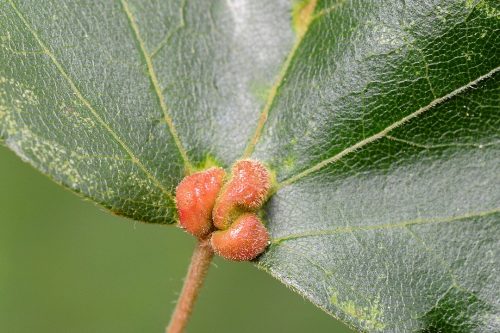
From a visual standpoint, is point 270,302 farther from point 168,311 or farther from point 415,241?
point 415,241

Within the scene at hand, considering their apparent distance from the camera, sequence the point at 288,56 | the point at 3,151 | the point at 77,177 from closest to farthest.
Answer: the point at 77,177 → the point at 288,56 → the point at 3,151

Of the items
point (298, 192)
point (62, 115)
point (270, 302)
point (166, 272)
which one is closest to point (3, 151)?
point (166, 272)

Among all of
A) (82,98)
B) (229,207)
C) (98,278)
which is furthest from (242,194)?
(98,278)

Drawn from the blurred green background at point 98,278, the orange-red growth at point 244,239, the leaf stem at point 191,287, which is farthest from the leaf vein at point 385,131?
the blurred green background at point 98,278

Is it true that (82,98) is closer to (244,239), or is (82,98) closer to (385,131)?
(244,239)

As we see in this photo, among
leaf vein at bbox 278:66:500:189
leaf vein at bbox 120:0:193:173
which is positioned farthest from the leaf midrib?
leaf vein at bbox 278:66:500:189

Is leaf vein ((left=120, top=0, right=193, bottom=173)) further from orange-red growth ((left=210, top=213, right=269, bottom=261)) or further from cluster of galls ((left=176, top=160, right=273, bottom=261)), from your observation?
orange-red growth ((left=210, top=213, right=269, bottom=261))

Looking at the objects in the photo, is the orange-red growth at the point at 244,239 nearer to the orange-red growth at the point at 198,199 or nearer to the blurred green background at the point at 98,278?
the orange-red growth at the point at 198,199
